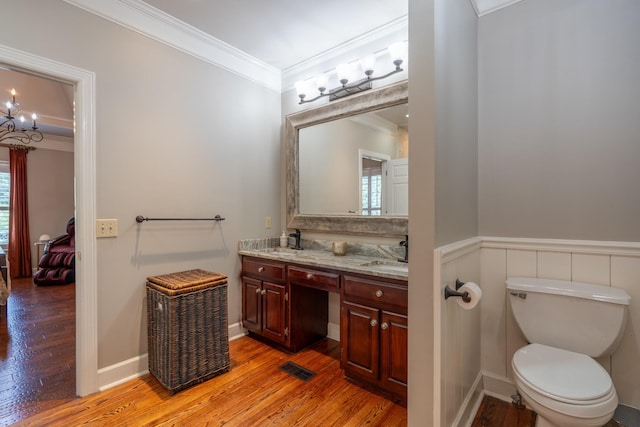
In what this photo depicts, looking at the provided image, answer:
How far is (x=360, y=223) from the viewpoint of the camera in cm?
253

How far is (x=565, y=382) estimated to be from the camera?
1.28 m

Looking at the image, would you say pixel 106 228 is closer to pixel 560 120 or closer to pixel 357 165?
pixel 357 165

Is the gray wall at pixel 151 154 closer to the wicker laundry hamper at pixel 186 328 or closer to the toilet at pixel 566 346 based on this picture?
the wicker laundry hamper at pixel 186 328

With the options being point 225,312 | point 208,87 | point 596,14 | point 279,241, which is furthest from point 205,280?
point 596,14

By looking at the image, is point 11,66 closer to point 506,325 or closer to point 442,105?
point 442,105

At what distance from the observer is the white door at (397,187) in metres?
2.28

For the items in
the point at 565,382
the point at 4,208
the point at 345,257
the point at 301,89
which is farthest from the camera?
the point at 4,208

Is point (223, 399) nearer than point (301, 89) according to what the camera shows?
Yes

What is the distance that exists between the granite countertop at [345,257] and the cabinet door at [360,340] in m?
0.25

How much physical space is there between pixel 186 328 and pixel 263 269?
2.53ft

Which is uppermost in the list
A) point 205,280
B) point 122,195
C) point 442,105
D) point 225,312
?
point 442,105

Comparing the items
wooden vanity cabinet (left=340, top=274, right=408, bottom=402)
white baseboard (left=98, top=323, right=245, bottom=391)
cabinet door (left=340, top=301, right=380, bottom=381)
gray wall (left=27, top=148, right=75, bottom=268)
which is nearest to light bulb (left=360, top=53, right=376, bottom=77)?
wooden vanity cabinet (left=340, top=274, right=408, bottom=402)

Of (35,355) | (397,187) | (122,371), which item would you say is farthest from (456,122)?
(35,355)

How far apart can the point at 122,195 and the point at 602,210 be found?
114 inches
